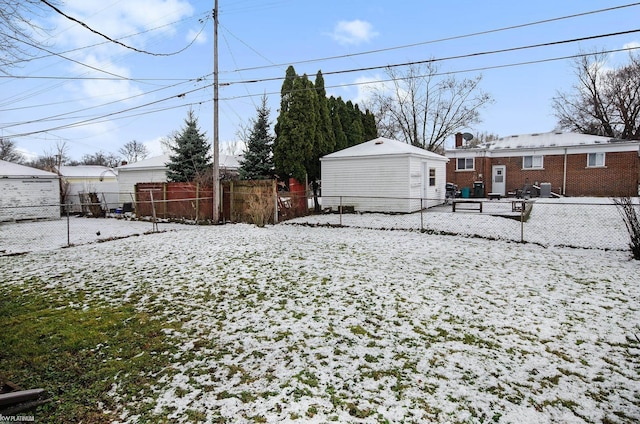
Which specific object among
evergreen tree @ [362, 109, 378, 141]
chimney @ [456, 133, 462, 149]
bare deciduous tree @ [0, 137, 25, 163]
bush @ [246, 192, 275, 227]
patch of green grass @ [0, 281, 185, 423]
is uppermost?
bare deciduous tree @ [0, 137, 25, 163]

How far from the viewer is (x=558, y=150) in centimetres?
2288

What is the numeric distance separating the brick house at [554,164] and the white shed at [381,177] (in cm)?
718

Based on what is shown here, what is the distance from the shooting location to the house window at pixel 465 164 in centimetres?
2540

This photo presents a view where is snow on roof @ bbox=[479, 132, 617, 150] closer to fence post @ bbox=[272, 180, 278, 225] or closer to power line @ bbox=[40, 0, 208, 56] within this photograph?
fence post @ bbox=[272, 180, 278, 225]

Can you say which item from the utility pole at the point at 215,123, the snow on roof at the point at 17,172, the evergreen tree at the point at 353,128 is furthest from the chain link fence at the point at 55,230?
the evergreen tree at the point at 353,128

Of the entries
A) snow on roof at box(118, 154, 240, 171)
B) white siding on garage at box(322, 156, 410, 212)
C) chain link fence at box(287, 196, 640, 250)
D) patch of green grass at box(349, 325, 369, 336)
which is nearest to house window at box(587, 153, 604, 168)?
chain link fence at box(287, 196, 640, 250)

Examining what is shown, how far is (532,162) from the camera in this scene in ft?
78.5

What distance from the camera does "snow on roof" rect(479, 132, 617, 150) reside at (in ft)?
73.9

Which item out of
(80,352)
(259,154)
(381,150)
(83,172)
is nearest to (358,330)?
(80,352)

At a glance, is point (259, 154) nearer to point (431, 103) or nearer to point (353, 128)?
point (353, 128)

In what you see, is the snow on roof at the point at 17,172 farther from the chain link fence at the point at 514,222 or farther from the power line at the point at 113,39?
the chain link fence at the point at 514,222

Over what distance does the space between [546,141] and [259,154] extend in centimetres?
1957

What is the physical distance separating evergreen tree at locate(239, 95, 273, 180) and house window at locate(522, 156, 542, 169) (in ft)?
56.5

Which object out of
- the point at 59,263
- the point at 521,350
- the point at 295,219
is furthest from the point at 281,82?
the point at 521,350
